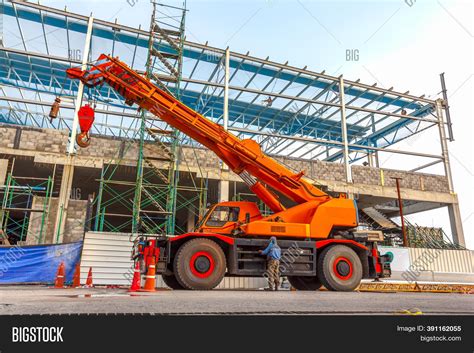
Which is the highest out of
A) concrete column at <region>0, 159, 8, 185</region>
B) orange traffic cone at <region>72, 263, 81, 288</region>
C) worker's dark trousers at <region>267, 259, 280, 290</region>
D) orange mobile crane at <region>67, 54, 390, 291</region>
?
concrete column at <region>0, 159, 8, 185</region>

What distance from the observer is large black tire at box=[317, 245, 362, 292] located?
955 cm

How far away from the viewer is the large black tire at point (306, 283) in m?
10.8

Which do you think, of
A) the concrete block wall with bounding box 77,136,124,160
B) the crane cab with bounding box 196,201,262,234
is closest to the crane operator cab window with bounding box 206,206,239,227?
the crane cab with bounding box 196,201,262,234

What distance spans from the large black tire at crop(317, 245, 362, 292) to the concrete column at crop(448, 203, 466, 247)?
1765 centimetres

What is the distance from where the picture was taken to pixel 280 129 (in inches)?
1212

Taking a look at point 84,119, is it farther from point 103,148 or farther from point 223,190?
point 223,190

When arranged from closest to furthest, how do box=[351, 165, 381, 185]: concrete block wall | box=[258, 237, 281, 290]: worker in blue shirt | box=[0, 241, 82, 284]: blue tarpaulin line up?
box=[258, 237, 281, 290]: worker in blue shirt < box=[0, 241, 82, 284]: blue tarpaulin < box=[351, 165, 381, 185]: concrete block wall

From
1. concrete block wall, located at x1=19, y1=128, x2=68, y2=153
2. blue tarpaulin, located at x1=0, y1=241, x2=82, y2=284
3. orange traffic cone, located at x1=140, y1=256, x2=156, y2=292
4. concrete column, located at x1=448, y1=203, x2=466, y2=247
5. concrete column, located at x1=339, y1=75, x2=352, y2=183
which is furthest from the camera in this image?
concrete column, located at x1=448, y1=203, x2=466, y2=247

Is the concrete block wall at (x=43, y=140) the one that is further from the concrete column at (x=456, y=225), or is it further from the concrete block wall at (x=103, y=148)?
the concrete column at (x=456, y=225)

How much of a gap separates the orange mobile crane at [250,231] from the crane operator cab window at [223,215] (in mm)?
28

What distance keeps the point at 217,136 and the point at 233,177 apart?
925 centimetres

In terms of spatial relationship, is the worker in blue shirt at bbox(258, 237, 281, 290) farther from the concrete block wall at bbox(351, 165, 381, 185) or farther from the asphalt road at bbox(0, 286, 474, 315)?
the concrete block wall at bbox(351, 165, 381, 185)

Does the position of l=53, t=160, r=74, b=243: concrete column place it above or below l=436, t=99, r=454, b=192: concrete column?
below
